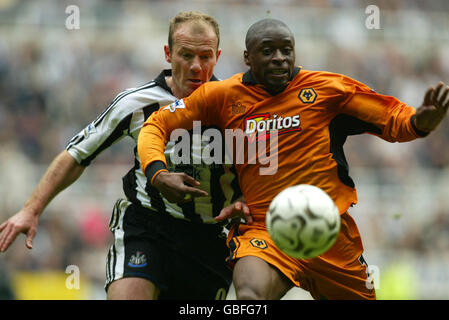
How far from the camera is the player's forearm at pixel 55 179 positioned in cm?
500

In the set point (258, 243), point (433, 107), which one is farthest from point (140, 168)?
point (433, 107)

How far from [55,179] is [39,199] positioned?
0.19 meters

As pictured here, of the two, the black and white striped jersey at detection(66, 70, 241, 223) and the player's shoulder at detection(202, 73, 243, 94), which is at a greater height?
the player's shoulder at detection(202, 73, 243, 94)

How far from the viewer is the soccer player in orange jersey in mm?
4195

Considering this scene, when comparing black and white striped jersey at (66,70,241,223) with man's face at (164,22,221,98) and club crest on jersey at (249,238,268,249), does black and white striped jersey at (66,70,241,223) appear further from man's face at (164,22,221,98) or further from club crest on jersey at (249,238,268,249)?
club crest on jersey at (249,238,268,249)

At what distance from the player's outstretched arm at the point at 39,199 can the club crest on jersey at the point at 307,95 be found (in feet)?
6.17

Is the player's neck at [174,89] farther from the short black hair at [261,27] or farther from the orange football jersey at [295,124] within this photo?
the short black hair at [261,27]

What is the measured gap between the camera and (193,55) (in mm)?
4930

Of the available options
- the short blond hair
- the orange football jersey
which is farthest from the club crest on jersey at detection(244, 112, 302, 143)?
the short blond hair

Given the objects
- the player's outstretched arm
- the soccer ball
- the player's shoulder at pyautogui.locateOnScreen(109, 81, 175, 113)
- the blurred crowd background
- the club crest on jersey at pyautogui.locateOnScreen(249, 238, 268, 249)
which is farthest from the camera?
the blurred crowd background

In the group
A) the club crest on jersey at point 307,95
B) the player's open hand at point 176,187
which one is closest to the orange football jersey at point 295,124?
the club crest on jersey at point 307,95
